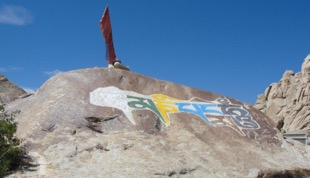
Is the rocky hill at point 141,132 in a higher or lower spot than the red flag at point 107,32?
lower

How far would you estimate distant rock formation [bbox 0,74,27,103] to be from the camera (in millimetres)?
17123

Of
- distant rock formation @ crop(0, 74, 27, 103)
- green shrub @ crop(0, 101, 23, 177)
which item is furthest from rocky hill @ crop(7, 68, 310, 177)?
distant rock formation @ crop(0, 74, 27, 103)

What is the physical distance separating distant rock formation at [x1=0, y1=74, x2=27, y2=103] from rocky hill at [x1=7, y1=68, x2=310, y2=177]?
10.3 feet

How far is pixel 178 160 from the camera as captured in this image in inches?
453

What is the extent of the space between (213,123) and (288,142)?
3.02 metres

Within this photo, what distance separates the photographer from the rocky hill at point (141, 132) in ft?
35.6

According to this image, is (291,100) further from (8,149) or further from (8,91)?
(8,149)

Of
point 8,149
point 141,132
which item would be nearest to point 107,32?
point 141,132

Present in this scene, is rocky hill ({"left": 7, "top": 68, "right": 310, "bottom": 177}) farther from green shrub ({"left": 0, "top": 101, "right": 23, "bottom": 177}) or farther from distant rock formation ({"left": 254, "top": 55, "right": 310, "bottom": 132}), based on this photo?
distant rock formation ({"left": 254, "top": 55, "right": 310, "bottom": 132})

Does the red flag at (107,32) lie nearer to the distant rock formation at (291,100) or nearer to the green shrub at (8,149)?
the green shrub at (8,149)

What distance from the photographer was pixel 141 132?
12.9 m

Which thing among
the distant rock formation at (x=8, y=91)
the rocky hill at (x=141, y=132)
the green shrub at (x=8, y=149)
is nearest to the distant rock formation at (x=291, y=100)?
the rocky hill at (x=141, y=132)

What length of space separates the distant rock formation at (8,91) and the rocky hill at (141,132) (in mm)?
3146

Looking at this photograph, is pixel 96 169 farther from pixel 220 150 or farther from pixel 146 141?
pixel 220 150
